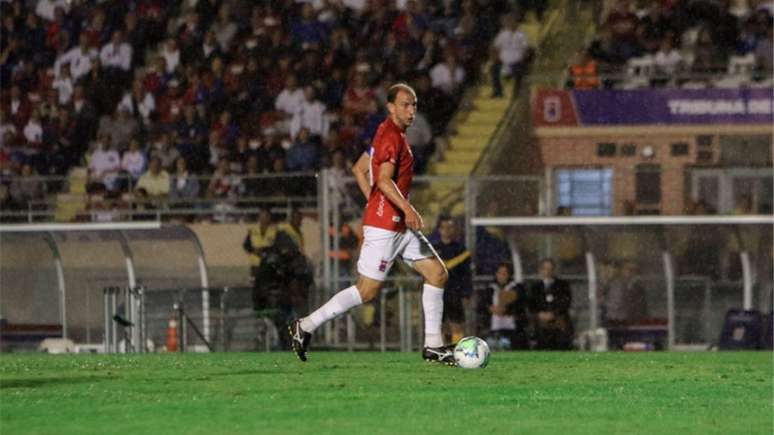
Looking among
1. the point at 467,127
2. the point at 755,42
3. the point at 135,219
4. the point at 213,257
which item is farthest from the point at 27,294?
the point at 755,42

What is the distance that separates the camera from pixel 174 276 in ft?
77.7

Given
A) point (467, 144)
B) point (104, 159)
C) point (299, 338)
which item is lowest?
point (299, 338)

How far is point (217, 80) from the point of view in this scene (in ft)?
109

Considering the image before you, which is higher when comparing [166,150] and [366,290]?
[166,150]

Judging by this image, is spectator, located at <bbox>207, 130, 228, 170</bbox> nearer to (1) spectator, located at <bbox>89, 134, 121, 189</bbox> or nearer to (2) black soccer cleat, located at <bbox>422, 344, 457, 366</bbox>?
(1) spectator, located at <bbox>89, 134, 121, 189</bbox>

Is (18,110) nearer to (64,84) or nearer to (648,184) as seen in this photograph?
(64,84)

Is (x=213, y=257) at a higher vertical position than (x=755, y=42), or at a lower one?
lower

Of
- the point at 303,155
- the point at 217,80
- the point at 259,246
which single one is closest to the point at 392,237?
the point at 259,246

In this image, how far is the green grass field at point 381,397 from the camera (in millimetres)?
10141

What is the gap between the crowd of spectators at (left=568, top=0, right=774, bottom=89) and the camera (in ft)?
97.4

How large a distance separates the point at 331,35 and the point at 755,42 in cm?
732

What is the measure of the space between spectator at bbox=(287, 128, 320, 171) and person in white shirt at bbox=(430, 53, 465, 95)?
9.27 feet

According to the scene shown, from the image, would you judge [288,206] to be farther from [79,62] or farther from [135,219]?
[79,62]

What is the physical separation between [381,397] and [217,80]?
864 inches
